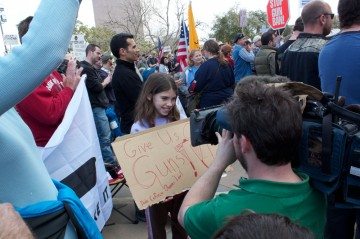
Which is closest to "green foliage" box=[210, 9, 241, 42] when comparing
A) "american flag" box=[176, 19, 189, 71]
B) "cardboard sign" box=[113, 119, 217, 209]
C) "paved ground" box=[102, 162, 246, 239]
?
"american flag" box=[176, 19, 189, 71]

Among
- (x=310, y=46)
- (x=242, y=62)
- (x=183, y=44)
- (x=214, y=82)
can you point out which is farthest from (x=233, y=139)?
(x=183, y=44)

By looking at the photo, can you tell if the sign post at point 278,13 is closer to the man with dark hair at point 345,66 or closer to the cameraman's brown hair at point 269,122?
the man with dark hair at point 345,66

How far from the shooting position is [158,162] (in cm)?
210

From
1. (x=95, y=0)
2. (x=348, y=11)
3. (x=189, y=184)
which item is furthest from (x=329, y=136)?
(x=95, y=0)

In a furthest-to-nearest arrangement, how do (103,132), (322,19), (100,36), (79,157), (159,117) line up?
(100,36)
(103,132)
(322,19)
(159,117)
(79,157)

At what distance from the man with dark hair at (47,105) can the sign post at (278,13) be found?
9617mm

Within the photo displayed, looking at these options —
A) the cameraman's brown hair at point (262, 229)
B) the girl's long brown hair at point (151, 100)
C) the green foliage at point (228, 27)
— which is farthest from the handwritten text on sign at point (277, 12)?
the green foliage at point (228, 27)

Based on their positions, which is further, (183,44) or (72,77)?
(183,44)

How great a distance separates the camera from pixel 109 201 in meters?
2.35

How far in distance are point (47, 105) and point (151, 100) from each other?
81 cm

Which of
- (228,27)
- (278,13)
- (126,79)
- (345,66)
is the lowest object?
(228,27)

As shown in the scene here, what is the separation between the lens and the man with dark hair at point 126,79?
13.8 feet

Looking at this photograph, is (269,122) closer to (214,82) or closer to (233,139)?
(233,139)

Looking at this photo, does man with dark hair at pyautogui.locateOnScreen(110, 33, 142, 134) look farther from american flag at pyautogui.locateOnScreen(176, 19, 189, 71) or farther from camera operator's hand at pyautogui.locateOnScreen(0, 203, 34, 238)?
american flag at pyautogui.locateOnScreen(176, 19, 189, 71)
